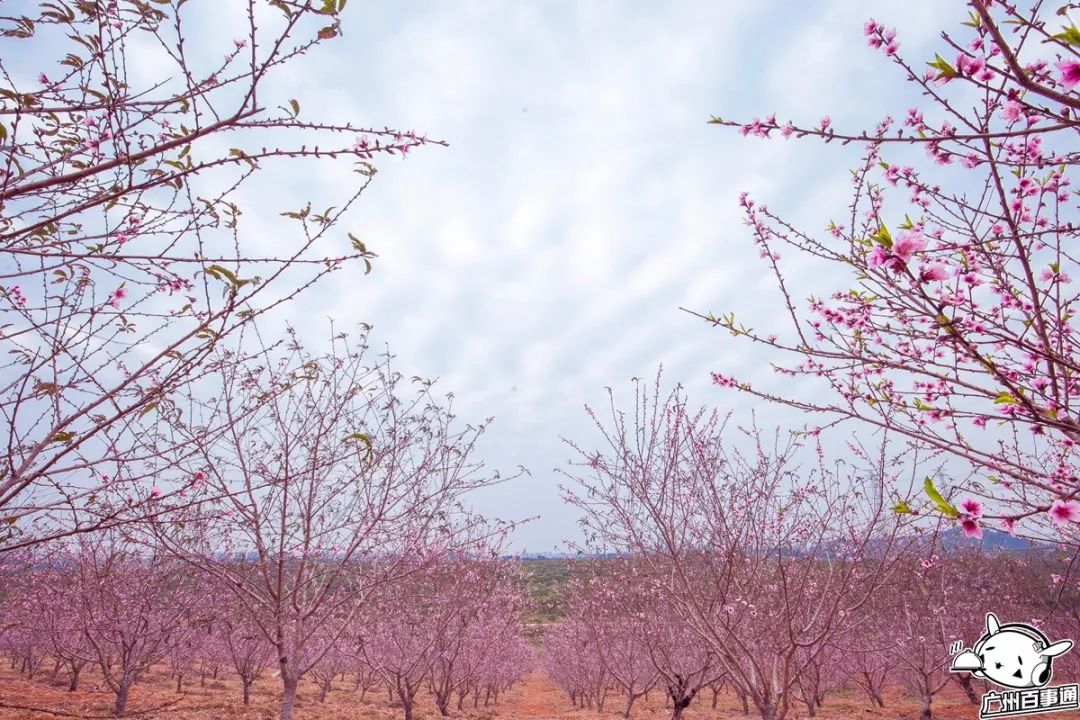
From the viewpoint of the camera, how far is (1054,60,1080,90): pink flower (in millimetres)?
1616

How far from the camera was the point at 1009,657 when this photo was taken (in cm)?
648

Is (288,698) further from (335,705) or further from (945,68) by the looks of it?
(335,705)

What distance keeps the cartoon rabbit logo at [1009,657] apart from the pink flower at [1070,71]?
21.0 ft

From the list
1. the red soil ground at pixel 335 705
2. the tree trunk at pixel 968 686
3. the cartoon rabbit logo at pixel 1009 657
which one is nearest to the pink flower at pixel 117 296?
the cartoon rabbit logo at pixel 1009 657

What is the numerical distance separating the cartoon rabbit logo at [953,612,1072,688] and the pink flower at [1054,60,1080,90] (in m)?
6.41

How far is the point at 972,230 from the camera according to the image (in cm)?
313

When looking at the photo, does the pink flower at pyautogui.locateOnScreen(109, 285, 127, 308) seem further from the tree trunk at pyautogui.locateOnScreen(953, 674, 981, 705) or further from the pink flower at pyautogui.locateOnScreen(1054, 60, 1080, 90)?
the tree trunk at pyautogui.locateOnScreen(953, 674, 981, 705)

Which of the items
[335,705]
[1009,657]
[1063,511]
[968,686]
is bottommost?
[335,705]

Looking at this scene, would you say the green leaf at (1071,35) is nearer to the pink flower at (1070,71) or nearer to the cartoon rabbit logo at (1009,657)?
the pink flower at (1070,71)

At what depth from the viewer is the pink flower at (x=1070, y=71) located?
63.6 inches

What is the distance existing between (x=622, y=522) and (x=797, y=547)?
2294 millimetres

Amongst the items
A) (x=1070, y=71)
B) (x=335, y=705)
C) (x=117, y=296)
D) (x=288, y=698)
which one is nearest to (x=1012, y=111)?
(x=1070, y=71)

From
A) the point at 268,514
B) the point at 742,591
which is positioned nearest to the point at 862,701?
the point at 742,591

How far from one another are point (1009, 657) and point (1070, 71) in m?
7.34
